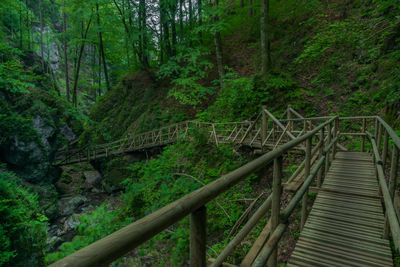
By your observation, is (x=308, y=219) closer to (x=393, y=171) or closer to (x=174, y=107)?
(x=393, y=171)

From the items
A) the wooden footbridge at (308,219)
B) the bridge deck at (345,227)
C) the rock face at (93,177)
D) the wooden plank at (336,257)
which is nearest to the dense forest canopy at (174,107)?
the rock face at (93,177)

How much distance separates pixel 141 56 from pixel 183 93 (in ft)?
25.3

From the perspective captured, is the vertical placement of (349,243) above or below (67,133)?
below

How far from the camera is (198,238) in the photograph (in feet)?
3.15

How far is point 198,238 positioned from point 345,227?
3.04 m

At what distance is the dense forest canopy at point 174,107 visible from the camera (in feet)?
21.1

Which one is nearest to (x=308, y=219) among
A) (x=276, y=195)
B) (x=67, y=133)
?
(x=276, y=195)

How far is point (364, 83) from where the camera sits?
9086 millimetres

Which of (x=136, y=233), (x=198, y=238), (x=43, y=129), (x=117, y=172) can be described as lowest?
(x=117, y=172)

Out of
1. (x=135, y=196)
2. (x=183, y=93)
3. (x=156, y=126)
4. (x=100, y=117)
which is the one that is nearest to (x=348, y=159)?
(x=135, y=196)

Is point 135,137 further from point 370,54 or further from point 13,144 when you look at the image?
point 370,54

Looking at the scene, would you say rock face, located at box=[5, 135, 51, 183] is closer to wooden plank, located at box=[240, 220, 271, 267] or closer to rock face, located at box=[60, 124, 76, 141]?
rock face, located at box=[60, 124, 76, 141]

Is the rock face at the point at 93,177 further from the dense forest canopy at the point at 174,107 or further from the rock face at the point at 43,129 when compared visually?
the rock face at the point at 43,129

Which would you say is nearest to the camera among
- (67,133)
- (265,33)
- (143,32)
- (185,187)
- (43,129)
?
(185,187)
